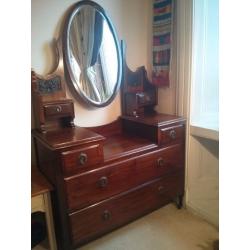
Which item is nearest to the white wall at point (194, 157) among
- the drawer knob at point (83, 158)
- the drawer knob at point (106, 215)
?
the drawer knob at point (106, 215)

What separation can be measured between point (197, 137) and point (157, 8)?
3.68 feet

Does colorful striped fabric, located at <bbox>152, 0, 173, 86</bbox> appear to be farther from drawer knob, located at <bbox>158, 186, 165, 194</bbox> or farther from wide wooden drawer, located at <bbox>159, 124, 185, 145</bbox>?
drawer knob, located at <bbox>158, 186, 165, 194</bbox>

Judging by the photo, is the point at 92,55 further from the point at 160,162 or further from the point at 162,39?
the point at 160,162

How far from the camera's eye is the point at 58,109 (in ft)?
5.24

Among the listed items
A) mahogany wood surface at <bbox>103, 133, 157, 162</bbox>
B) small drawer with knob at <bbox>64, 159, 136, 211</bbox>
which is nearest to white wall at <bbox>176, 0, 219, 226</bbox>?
mahogany wood surface at <bbox>103, 133, 157, 162</bbox>

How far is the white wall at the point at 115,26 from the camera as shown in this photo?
1581 millimetres

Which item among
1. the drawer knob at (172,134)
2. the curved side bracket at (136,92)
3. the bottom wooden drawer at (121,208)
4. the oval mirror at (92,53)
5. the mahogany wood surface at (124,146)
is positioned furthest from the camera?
the curved side bracket at (136,92)

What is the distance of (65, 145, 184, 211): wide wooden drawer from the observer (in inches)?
54.4

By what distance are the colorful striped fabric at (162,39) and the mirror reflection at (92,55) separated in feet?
1.21

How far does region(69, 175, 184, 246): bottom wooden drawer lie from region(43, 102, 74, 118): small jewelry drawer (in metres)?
0.65

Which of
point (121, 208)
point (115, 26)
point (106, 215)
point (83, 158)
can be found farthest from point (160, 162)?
point (115, 26)

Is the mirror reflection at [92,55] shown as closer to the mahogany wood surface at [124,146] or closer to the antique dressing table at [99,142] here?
the antique dressing table at [99,142]

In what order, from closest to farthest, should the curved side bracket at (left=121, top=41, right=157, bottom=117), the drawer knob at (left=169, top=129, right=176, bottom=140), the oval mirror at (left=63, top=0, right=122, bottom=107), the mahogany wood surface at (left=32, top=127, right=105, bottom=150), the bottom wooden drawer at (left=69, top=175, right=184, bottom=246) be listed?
the mahogany wood surface at (left=32, top=127, right=105, bottom=150) < the bottom wooden drawer at (left=69, top=175, right=184, bottom=246) < the oval mirror at (left=63, top=0, right=122, bottom=107) < the drawer knob at (left=169, top=129, right=176, bottom=140) < the curved side bracket at (left=121, top=41, right=157, bottom=117)
